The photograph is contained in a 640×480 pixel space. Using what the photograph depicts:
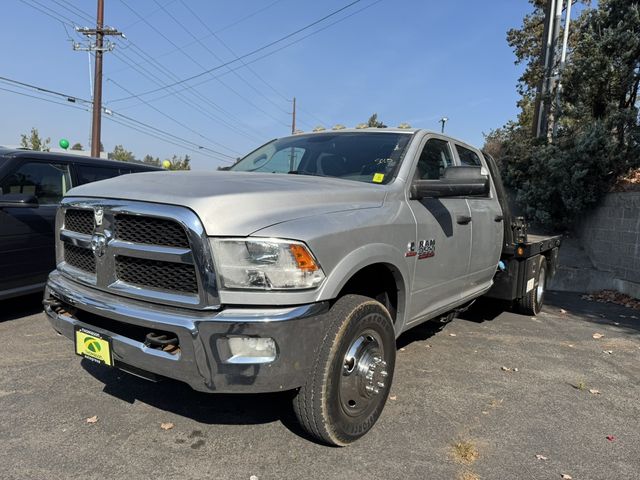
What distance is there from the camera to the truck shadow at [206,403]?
10.4ft

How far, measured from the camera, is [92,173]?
5.84 m

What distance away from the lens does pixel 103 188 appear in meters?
2.84

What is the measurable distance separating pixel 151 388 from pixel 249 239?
1953 millimetres

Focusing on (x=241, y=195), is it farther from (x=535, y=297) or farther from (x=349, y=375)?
(x=535, y=297)

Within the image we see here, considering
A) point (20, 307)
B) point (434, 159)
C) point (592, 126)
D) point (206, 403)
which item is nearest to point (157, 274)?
point (206, 403)

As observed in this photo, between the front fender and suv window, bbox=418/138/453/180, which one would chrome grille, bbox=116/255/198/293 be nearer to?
the front fender

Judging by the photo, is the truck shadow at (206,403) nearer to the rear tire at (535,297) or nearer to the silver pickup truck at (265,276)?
the silver pickup truck at (265,276)

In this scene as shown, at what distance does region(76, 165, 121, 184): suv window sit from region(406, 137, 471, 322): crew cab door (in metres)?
4.11

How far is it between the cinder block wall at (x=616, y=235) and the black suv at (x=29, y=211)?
350 inches

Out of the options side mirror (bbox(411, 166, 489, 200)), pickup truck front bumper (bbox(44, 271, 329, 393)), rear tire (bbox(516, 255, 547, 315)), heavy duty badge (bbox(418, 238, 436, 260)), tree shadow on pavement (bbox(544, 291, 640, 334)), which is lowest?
tree shadow on pavement (bbox(544, 291, 640, 334))

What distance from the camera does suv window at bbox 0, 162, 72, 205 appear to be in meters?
5.05

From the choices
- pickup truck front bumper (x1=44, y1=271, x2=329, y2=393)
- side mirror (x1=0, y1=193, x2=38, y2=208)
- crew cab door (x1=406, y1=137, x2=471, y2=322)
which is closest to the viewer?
pickup truck front bumper (x1=44, y1=271, x2=329, y2=393)

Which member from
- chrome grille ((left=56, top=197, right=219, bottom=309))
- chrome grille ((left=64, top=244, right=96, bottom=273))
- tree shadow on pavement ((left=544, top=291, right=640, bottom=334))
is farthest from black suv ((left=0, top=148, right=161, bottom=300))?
tree shadow on pavement ((left=544, top=291, right=640, bottom=334))

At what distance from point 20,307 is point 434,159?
198 inches
